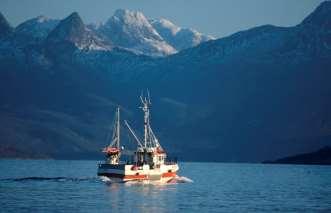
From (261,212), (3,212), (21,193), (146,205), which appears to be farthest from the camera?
(21,193)

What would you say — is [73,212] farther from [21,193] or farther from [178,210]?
[21,193]

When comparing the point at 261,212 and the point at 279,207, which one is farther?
the point at 279,207

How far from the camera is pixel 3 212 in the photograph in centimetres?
Answer: 15150

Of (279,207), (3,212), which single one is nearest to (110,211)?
(3,212)

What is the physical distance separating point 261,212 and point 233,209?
24.9 feet

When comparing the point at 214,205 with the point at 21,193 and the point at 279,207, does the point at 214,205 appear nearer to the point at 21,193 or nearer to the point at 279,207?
the point at 279,207

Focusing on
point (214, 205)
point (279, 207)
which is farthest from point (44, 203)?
point (279, 207)

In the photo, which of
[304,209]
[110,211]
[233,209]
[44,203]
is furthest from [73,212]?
[304,209]

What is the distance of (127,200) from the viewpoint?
600ft

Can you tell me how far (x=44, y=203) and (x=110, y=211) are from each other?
1699 centimetres

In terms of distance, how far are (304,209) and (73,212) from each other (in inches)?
1608

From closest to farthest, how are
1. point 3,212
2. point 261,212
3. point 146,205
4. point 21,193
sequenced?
point 3,212 < point 261,212 < point 146,205 < point 21,193

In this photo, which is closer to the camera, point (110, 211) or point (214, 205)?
point (110, 211)

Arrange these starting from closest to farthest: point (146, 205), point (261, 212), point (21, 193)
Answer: point (261, 212)
point (146, 205)
point (21, 193)
